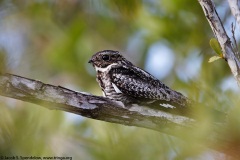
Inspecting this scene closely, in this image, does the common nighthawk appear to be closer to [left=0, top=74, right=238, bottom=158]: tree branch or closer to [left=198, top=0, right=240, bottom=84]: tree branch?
[left=0, top=74, right=238, bottom=158]: tree branch

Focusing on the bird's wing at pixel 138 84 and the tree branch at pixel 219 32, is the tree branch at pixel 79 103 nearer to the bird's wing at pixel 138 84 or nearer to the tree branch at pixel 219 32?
the tree branch at pixel 219 32

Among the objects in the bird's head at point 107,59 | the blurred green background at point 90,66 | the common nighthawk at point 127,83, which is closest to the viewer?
the blurred green background at point 90,66

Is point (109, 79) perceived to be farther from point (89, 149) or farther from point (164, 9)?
point (89, 149)

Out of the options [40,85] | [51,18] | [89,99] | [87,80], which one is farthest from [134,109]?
[51,18]

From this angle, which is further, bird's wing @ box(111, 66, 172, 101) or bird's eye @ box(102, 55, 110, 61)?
bird's eye @ box(102, 55, 110, 61)

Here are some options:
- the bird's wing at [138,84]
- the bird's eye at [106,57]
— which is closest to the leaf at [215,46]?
the bird's wing at [138,84]

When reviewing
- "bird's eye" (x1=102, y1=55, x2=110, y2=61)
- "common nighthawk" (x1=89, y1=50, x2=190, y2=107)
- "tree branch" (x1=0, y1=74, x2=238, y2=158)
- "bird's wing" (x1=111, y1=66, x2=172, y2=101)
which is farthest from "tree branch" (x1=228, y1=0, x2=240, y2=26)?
"bird's eye" (x1=102, y1=55, x2=110, y2=61)

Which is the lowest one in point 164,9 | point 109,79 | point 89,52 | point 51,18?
point 109,79
